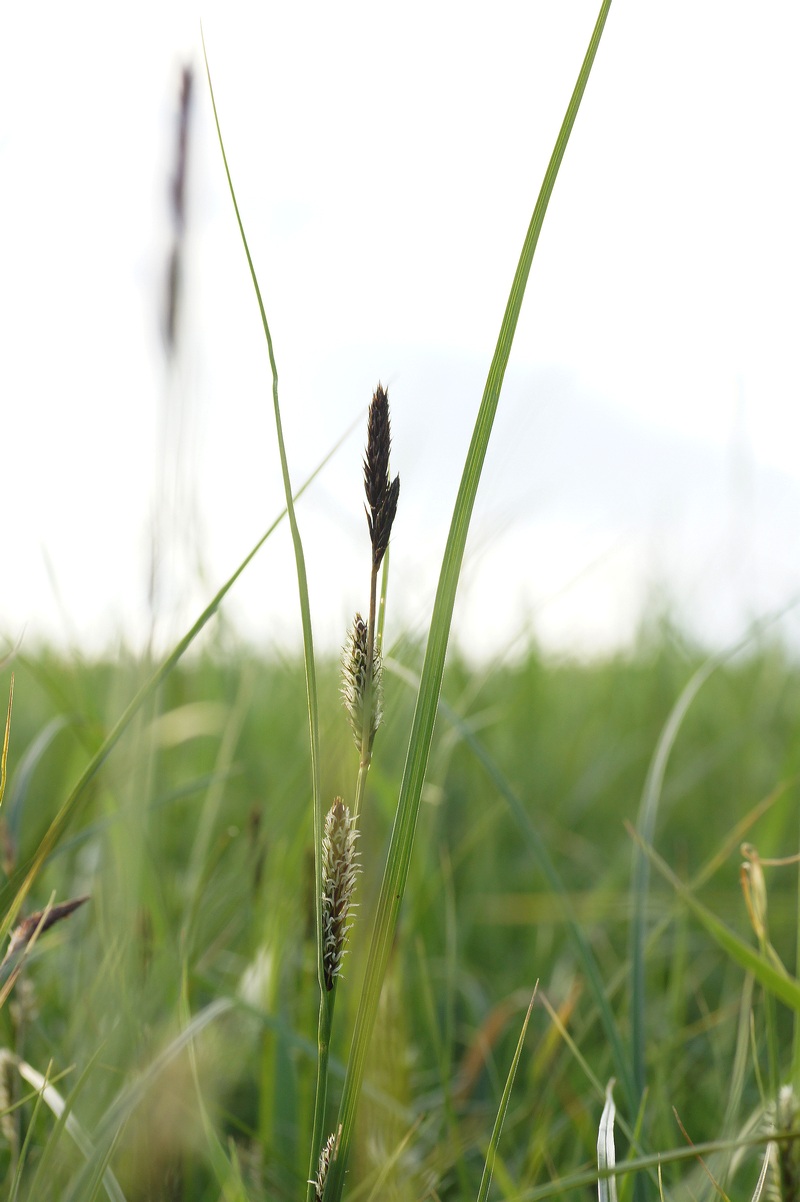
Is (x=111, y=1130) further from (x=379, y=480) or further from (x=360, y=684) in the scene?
(x=379, y=480)

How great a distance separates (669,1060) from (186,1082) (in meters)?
0.76

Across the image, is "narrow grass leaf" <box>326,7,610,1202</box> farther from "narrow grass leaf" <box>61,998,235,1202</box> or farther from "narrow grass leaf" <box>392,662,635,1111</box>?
"narrow grass leaf" <box>392,662,635,1111</box>

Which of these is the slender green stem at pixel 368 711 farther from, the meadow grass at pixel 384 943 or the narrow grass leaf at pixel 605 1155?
the narrow grass leaf at pixel 605 1155

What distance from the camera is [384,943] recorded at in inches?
20.7

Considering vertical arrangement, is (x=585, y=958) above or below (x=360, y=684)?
below

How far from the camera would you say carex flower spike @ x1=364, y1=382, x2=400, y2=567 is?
481 millimetres

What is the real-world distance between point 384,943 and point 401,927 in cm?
85

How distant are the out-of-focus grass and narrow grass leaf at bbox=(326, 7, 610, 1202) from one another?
8.8 inches

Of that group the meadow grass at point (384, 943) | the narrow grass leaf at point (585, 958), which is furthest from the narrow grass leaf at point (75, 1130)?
the narrow grass leaf at point (585, 958)

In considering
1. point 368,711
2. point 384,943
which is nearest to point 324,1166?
point 384,943

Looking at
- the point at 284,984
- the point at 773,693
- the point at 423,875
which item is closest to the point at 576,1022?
the point at 423,875

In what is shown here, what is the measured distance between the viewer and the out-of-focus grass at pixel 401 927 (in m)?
0.87

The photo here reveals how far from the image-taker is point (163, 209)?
667 millimetres

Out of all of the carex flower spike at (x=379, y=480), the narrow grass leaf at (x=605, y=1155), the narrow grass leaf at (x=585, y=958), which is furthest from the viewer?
the narrow grass leaf at (x=585, y=958)
